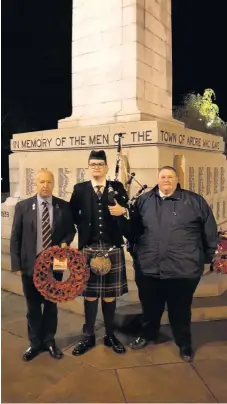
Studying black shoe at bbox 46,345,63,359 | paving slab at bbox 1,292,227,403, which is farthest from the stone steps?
black shoe at bbox 46,345,63,359

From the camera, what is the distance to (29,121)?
27.2 m

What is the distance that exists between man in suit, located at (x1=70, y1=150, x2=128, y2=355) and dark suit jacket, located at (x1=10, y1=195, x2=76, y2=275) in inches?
7.1

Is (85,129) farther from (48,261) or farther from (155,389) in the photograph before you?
(155,389)

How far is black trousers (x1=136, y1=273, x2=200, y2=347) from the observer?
3592 millimetres

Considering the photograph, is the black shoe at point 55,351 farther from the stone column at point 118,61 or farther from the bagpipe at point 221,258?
the stone column at point 118,61

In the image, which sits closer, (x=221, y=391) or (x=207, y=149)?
(x=221, y=391)

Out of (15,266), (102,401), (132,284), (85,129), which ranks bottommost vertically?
(102,401)

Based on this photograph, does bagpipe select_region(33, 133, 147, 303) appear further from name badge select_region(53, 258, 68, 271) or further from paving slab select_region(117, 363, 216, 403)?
paving slab select_region(117, 363, 216, 403)

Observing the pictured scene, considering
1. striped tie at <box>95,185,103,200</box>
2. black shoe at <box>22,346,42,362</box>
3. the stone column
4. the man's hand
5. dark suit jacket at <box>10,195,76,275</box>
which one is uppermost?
the stone column

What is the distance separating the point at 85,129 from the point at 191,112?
25277 mm

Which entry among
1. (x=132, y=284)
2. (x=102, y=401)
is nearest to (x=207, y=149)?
(x=132, y=284)

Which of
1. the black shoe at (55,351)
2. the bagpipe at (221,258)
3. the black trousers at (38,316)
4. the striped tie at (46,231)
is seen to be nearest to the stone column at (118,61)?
the bagpipe at (221,258)

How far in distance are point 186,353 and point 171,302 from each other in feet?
1.54

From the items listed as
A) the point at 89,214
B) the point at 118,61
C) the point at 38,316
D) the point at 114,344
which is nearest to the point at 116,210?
the point at 89,214
